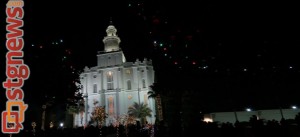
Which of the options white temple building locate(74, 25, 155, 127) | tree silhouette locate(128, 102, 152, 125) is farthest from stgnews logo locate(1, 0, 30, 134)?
white temple building locate(74, 25, 155, 127)

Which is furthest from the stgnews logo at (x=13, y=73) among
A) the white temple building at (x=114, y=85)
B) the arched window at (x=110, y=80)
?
the arched window at (x=110, y=80)

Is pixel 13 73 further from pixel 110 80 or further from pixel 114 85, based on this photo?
pixel 110 80

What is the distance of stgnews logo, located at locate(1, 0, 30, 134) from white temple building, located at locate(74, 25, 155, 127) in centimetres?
4844

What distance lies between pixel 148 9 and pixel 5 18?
720cm

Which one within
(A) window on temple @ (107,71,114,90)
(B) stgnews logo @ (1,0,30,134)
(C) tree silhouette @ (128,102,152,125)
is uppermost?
(A) window on temple @ (107,71,114,90)

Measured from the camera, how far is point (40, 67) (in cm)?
1396

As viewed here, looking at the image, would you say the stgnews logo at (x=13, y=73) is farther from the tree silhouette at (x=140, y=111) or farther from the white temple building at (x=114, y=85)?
the white temple building at (x=114, y=85)

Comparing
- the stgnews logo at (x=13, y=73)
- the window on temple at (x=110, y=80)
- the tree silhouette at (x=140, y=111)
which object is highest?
the window on temple at (x=110, y=80)

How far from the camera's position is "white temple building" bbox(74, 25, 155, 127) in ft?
198

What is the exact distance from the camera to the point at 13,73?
10086 millimetres

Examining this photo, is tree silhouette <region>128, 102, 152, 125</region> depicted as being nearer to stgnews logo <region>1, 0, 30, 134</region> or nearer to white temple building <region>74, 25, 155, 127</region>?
white temple building <region>74, 25, 155, 127</region>

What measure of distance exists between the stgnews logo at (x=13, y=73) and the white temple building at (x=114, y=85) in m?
48.4

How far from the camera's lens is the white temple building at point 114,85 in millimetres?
60281

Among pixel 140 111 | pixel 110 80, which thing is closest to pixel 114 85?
pixel 110 80
